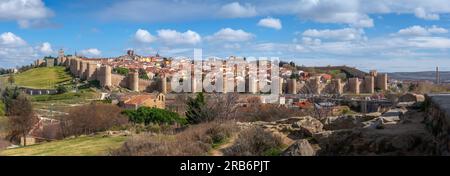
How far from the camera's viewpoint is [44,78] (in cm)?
8712

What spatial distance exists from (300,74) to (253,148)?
91.3 meters

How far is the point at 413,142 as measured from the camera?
273 inches

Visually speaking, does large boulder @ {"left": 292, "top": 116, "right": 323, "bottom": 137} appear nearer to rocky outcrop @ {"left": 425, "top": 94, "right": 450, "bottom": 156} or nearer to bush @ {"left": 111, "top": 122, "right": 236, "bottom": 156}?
bush @ {"left": 111, "top": 122, "right": 236, "bottom": 156}

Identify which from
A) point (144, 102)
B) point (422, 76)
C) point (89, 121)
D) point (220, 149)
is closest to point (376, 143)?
point (220, 149)

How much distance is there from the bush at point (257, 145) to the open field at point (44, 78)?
7041cm

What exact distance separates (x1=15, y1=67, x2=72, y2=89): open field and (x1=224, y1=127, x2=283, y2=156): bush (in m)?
70.4

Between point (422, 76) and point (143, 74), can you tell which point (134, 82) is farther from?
point (422, 76)

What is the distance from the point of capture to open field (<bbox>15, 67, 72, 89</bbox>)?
80.7 m

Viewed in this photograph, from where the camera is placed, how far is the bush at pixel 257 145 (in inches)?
325

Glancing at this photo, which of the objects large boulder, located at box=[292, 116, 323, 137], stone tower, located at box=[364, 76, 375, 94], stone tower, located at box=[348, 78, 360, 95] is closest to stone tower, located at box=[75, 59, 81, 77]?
stone tower, located at box=[348, 78, 360, 95]

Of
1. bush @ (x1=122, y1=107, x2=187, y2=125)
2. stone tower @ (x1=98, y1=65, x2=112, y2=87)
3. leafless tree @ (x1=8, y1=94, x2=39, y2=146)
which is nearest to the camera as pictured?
bush @ (x1=122, y1=107, x2=187, y2=125)
